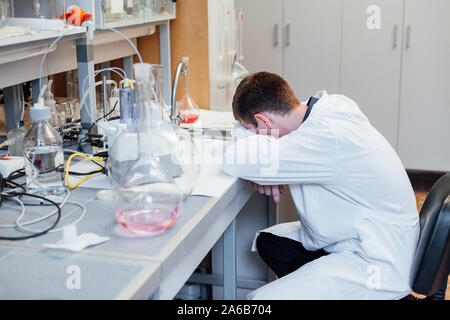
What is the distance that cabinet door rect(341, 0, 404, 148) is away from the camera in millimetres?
Answer: 3842

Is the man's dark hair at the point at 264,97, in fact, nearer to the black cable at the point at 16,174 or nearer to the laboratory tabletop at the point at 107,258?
the laboratory tabletop at the point at 107,258

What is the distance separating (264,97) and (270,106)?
34 mm

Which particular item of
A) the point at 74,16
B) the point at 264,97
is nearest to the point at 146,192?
the point at 264,97

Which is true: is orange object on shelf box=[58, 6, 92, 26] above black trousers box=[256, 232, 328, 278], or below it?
above

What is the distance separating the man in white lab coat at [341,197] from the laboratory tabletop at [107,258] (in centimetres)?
24

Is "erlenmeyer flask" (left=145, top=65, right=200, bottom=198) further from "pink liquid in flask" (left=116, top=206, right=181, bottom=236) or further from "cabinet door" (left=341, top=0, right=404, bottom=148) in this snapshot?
"cabinet door" (left=341, top=0, right=404, bottom=148)

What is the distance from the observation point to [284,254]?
1.92 meters

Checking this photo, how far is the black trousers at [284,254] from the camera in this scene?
1.89 m

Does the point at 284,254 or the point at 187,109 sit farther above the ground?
the point at 187,109

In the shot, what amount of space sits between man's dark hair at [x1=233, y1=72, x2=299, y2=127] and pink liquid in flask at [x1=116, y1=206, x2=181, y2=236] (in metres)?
0.64

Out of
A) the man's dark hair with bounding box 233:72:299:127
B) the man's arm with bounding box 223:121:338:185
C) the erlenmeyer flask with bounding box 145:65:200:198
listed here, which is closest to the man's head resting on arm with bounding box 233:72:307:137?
the man's dark hair with bounding box 233:72:299:127

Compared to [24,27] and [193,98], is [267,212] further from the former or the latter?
[24,27]

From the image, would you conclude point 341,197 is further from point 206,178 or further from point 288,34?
point 288,34

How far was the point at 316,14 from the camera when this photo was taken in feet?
13.0
